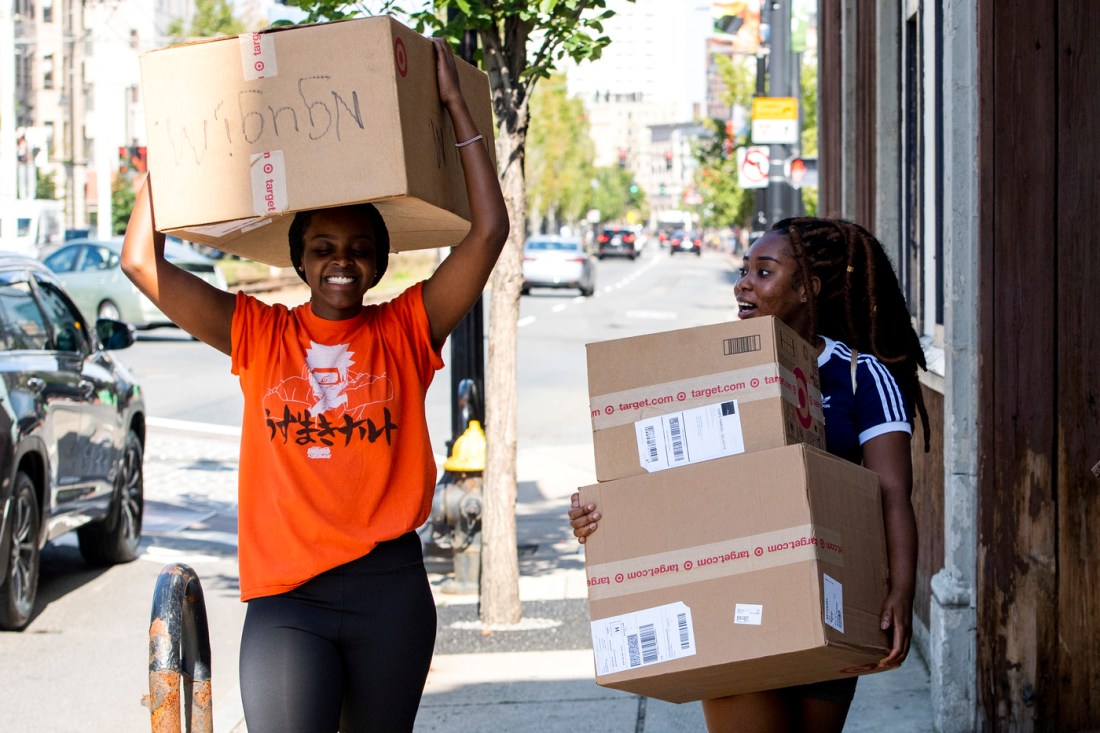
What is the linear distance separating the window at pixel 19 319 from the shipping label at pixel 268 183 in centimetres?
506

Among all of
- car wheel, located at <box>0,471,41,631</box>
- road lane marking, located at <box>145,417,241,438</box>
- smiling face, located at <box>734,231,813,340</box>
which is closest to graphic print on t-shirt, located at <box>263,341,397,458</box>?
smiling face, located at <box>734,231,813,340</box>

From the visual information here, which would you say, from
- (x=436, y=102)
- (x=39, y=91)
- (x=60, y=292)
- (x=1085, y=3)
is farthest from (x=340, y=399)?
(x=39, y=91)

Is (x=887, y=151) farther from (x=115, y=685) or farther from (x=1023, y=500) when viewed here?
(x=115, y=685)

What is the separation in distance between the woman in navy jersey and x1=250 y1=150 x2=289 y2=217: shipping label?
84 cm

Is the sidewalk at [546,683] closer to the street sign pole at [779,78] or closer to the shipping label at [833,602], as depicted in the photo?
the shipping label at [833,602]

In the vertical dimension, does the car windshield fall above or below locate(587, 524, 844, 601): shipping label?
below

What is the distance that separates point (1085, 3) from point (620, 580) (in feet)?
8.92

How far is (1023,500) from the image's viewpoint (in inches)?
184

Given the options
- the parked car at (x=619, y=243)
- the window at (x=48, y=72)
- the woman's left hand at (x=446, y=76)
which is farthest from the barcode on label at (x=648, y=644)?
the parked car at (x=619, y=243)

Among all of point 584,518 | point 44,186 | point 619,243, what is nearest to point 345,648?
point 584,518

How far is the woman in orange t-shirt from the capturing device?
9.97 ft

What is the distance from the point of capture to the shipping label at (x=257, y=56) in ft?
9.96

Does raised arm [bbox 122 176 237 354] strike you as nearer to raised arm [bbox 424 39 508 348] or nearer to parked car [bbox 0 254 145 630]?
raised arm [bbox 424 39 508 348]

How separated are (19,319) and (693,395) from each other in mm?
5943
